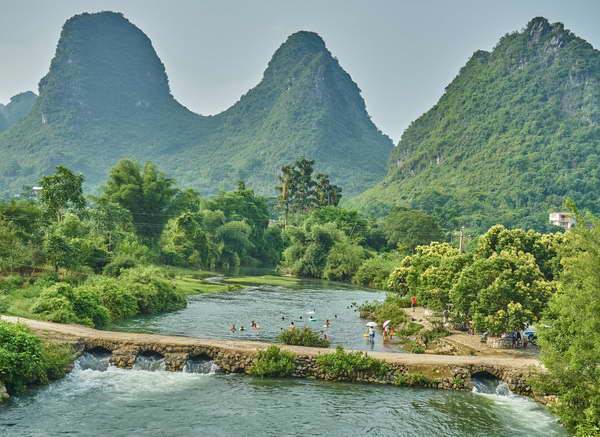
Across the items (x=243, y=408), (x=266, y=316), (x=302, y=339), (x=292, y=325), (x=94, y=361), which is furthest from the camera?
(x=266, y=316)

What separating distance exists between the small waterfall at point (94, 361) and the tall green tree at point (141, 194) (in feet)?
166

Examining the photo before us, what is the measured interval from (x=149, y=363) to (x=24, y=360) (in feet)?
21.3

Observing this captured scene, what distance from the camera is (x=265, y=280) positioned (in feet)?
257

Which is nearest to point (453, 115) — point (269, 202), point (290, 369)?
point (269, 202)

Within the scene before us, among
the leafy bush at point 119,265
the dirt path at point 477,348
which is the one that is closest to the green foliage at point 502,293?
the dirt path at point 477,348

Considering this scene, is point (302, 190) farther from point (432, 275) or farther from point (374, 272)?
point (432, 275)

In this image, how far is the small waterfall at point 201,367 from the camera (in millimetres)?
30812

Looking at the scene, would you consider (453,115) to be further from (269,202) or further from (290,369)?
(290,369)

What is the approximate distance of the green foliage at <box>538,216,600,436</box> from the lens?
2134 centimetres

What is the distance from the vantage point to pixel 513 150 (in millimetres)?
158000

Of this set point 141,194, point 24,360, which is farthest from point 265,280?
point 24,360

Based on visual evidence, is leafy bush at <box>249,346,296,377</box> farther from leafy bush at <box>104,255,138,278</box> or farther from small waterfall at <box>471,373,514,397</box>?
leafy bush at <box>104,255,138,278</box>

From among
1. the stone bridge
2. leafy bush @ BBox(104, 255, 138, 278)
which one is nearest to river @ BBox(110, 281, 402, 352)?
leafy bush @ BBox(104, 255, 138, 278)

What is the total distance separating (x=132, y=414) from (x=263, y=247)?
3376 inches
